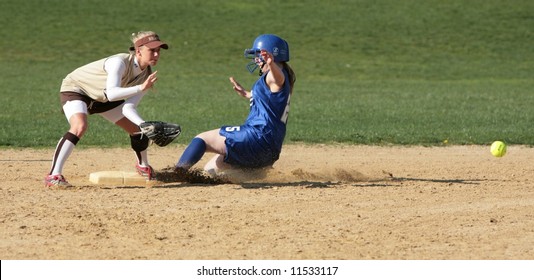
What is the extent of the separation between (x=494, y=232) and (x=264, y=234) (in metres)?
1.77

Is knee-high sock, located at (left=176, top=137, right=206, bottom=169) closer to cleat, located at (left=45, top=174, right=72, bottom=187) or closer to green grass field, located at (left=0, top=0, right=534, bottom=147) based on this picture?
cleat, located at (left=45, top=174, right=72, bottom=187)

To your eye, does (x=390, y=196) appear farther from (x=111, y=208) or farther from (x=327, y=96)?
(x=327, y=96)

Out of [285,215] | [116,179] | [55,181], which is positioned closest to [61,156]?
[55,181]

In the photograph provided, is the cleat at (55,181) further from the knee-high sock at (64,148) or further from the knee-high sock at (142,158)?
the knee-high sock at (142,158)

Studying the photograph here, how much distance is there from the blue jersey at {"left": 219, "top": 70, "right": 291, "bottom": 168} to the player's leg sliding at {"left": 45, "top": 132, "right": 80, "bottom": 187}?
1.45m

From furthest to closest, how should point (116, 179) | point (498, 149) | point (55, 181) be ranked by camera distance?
point (498, 149) < point (116, 179) < point (55, 181)

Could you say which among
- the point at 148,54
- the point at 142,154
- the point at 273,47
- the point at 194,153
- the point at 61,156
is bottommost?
the point at 61,156

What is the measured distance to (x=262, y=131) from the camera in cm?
914

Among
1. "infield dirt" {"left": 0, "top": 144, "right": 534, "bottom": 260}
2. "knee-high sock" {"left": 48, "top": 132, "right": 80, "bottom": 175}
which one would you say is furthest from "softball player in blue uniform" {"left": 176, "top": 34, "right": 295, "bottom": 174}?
"knee-high sock" {"left": 48, "top": 132, "right": 80, "bottom": 175}

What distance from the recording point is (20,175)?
9.94 meters

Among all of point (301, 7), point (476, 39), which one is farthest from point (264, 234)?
point (301, 7)

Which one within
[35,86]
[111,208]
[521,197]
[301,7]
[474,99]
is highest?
[301,7]

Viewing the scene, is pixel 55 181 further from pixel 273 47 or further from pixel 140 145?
pixel 273 47

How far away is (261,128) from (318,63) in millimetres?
22549
